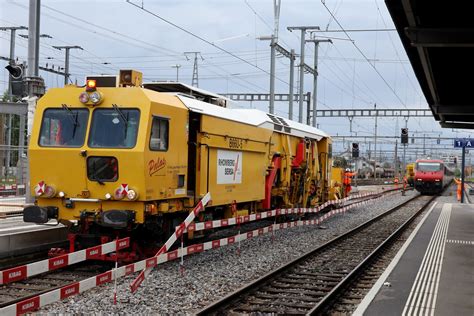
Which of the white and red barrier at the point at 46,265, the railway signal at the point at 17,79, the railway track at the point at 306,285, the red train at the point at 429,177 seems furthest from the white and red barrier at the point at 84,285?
the red train at the point at 429,177

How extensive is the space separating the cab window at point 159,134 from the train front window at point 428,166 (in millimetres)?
41064

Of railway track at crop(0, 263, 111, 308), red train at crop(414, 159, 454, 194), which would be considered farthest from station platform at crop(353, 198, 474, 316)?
red train at crop(414, 159, 454, 194)

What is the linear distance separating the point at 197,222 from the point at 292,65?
2154 centimetres

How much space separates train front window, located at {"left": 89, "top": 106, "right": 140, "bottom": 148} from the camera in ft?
32.0

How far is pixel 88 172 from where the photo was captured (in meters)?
9.93

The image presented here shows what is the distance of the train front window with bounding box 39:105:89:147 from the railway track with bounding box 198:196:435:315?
168 inches

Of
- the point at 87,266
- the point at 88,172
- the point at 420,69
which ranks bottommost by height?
the point at 87,266

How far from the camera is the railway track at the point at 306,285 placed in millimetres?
7738

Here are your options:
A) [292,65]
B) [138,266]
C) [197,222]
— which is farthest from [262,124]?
[292,65]

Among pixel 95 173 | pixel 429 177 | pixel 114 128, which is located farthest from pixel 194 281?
pixel 429 177

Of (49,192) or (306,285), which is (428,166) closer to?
(306,285)

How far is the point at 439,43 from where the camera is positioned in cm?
1352

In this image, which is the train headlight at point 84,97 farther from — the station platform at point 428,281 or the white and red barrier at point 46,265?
the station platform at point 428,281

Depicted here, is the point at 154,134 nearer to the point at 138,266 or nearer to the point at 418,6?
the point at 138,266
